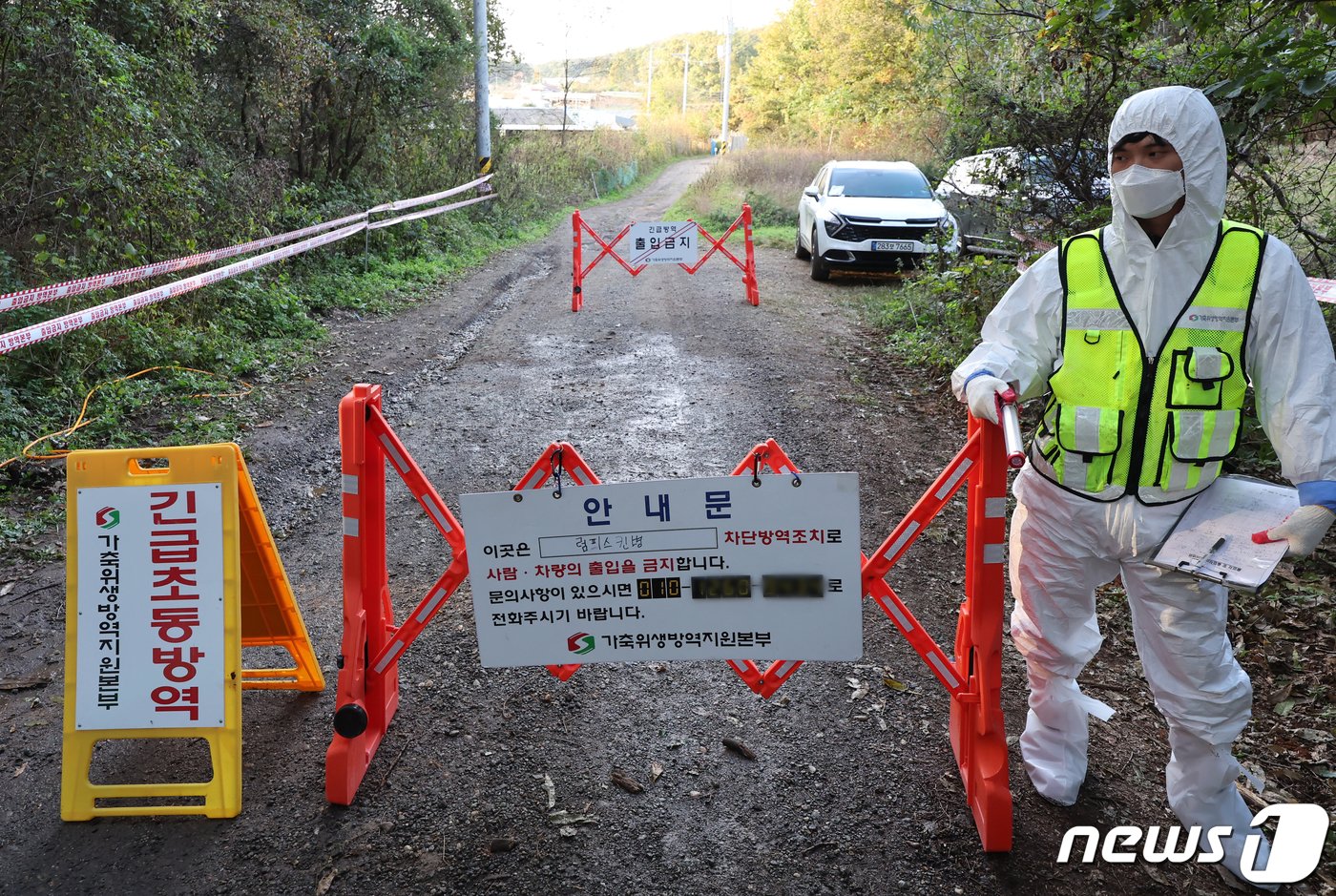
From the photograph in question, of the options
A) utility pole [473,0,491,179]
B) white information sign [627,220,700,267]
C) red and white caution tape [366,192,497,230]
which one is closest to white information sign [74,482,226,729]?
white information sign [627,220,700,267]

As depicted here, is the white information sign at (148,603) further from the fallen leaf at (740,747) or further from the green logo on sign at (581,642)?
the fallen leaf at (740,747)

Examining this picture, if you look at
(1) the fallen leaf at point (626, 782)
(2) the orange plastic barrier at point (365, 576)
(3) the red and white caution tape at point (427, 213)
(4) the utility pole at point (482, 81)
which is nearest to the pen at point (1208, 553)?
(1) the fallen leaf at point (626, 782)

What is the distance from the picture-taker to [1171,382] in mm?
2885

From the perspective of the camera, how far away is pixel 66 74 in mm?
7730

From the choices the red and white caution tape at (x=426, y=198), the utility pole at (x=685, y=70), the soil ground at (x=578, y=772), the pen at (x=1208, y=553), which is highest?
the utility pole at (x=685, y=70)

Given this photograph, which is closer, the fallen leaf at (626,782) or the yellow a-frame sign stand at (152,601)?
the yellow a-frame sign stand at (152,601)

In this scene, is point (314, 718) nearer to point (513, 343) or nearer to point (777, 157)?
point (513, 343)

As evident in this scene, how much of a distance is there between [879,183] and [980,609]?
13.6 meters

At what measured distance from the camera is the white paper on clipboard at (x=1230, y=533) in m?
2.68

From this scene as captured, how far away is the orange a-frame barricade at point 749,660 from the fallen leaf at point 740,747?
332 mm

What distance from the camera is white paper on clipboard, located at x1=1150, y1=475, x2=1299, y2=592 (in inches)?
106

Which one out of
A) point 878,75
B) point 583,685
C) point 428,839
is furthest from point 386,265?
point 878,75

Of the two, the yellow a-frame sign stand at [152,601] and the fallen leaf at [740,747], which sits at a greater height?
the yellow a-frame sign stand at [152,601]

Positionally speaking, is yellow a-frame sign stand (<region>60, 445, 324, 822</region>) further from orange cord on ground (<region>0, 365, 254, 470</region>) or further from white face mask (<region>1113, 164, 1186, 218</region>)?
white face mask (<region>1113, 164, 1186, 218</region>)
